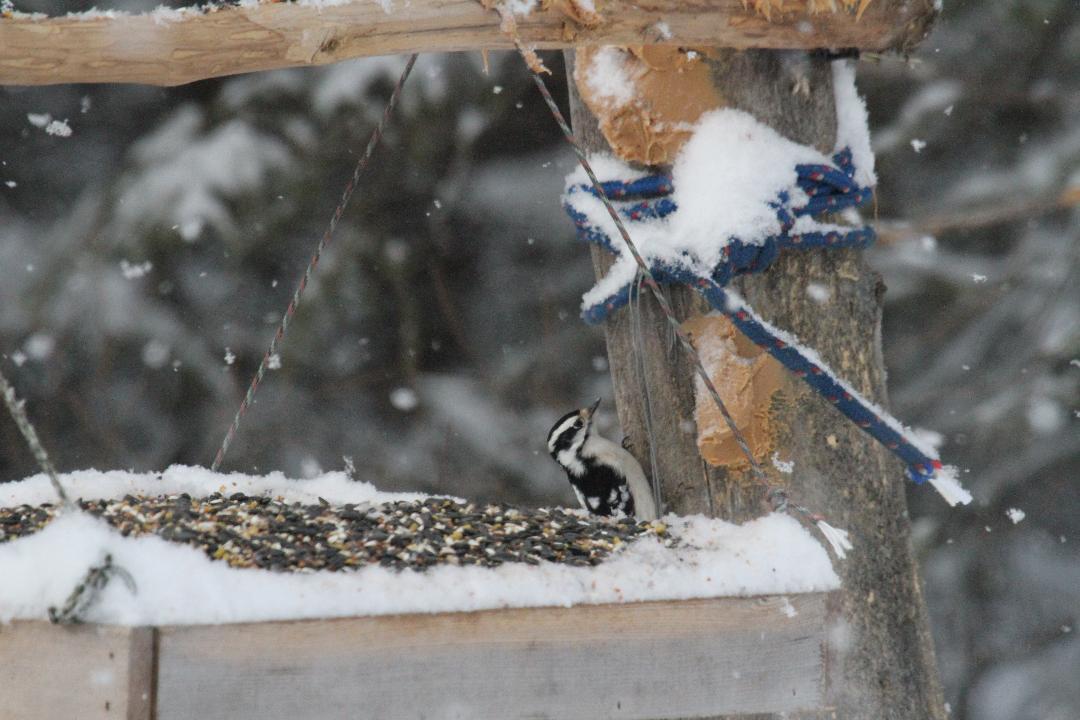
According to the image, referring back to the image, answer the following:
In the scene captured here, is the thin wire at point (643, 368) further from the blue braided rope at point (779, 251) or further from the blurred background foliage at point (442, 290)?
the blurred background foliage at point (442, 290)

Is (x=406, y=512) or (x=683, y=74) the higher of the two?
(x=683, y=74)

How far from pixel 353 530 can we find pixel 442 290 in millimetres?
3781

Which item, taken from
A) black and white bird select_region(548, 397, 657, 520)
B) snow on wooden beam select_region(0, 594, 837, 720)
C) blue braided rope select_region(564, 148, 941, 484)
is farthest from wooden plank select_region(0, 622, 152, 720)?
black and white bird select_region(548, 397, 657, 520)

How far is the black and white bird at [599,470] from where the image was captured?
134 inches

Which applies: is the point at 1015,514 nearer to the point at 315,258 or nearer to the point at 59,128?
the point at 315,258

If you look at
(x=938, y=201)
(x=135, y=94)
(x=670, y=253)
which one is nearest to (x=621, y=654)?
(x=670, y=253)

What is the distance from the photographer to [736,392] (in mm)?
2904

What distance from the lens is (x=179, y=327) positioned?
19.8 feet

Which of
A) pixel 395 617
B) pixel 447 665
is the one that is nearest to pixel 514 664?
pixel 447 665

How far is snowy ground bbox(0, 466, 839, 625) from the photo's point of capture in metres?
1.93

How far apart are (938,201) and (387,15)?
366 centimetres

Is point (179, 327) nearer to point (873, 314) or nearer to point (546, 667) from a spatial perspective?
point (873, 314)

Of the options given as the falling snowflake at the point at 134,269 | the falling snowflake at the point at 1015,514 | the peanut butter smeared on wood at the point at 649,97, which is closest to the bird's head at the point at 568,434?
the peanut butter smeared on wood at the point at 649,97

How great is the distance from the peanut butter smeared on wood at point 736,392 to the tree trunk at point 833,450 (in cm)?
3
